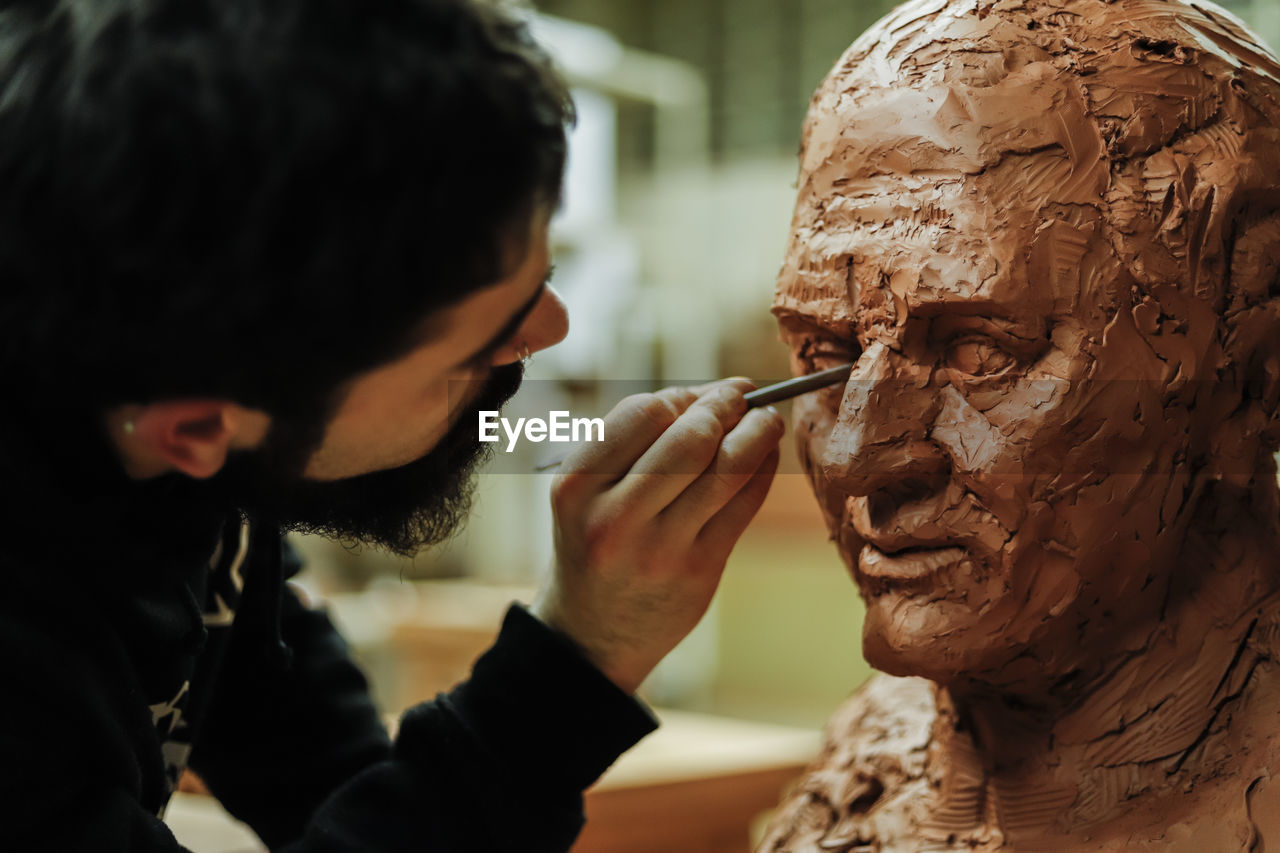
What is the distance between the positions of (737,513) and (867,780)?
44 cm

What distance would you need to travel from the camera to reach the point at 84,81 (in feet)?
2.39

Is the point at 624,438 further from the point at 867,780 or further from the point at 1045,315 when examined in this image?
the point at 867,780

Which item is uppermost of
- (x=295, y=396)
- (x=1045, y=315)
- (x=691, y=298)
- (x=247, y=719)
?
(x=1045, y=315)

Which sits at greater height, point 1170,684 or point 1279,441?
point 1279,441

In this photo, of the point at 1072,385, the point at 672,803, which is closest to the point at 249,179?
the point at 1072,385

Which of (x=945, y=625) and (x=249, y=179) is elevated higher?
(x=249, y=179)

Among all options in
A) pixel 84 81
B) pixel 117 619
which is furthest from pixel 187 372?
pixel 117 619

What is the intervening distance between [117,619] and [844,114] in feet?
→ 2.60

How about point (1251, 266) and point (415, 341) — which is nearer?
point (415, 341)

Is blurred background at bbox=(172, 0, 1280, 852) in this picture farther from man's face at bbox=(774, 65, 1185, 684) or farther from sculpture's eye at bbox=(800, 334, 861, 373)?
man's face at bbox=(774, 65, 1185, 684)

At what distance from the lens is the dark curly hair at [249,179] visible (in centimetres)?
71

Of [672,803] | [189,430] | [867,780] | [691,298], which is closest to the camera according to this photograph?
[189,430]

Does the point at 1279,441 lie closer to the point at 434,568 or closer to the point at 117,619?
the point at 117,619

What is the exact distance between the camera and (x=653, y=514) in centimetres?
104
